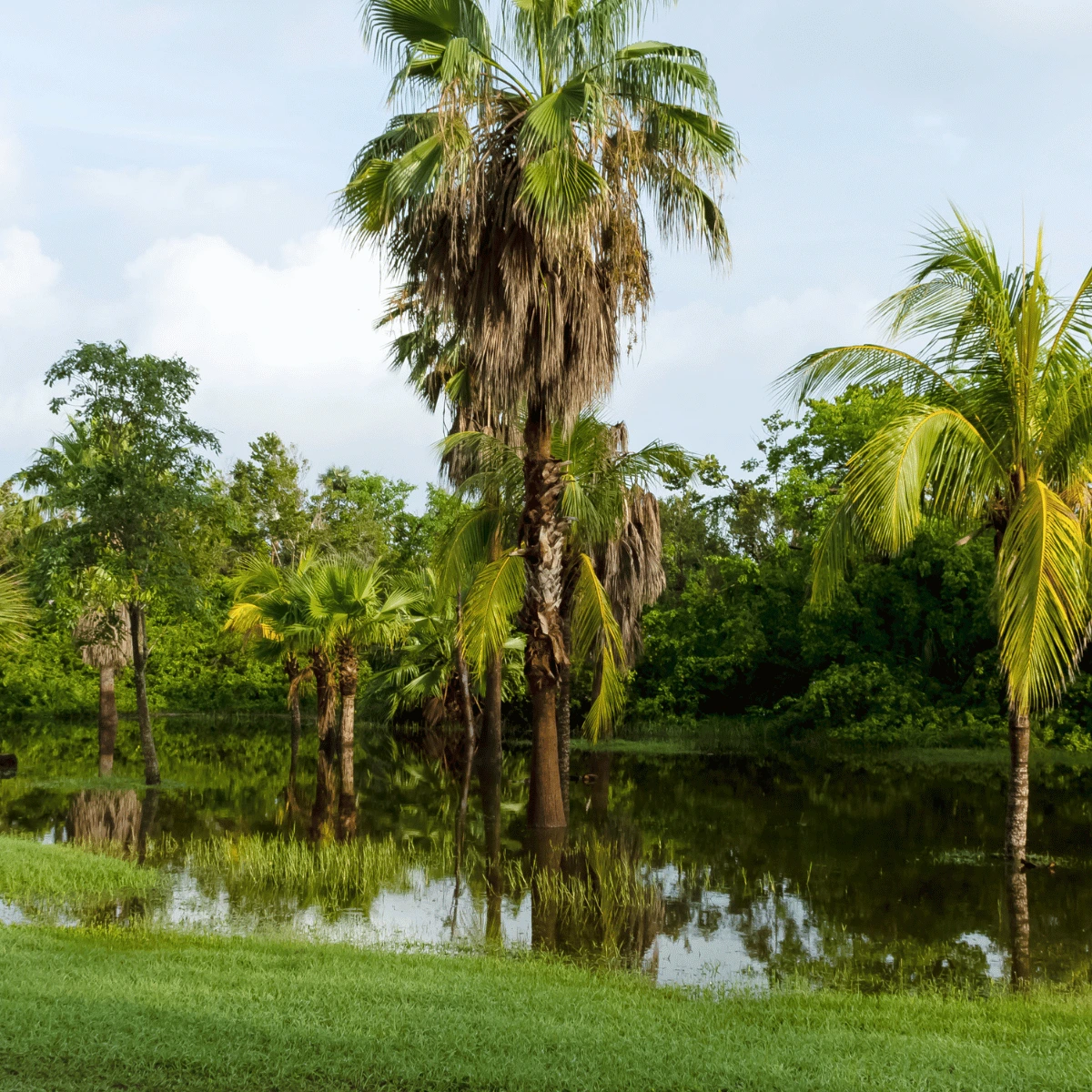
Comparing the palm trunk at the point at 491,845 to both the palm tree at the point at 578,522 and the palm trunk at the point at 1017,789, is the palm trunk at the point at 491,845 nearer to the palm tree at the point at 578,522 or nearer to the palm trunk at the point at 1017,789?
the palm tree at the point at 578,522

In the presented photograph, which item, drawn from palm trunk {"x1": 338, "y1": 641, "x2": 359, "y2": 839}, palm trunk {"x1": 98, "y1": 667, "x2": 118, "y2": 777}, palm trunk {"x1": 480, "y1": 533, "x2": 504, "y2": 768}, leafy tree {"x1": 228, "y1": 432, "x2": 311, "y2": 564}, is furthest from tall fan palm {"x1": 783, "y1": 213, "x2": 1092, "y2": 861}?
leafy tree {"x1": 228, "y1": 432, "x2": 311, "y2": 564}

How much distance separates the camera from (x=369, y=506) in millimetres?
52688

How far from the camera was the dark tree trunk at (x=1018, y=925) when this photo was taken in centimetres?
880

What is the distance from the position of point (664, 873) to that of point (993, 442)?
22.0ft

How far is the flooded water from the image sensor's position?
966 cm

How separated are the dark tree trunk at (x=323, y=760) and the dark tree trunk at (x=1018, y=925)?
30.9 feet

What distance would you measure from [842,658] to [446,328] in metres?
24.1

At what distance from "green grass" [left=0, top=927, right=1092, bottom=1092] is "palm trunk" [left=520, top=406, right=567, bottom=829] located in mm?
8486

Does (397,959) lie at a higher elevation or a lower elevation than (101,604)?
lower

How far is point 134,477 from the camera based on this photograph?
22.2 metres

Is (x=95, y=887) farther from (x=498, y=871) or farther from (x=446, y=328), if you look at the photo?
(x=446, y=328)

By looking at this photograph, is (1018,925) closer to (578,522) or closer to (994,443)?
(994,443)

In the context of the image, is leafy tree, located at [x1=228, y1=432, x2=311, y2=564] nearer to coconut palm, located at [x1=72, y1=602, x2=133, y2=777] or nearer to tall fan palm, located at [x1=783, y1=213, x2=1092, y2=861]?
coconut palm, located at [x1=72, y1=602, x2=133, y2=777]

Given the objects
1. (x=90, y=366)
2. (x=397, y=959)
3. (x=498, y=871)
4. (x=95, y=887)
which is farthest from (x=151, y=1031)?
(x=90, y=366)
